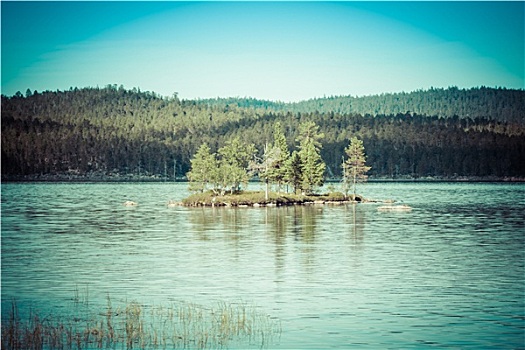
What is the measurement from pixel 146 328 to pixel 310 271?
19.6 m

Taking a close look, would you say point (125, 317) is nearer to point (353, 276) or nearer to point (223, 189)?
point (353, 276)

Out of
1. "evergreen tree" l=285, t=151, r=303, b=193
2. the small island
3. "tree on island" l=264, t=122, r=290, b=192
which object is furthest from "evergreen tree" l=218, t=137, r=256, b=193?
"evergreen tree" l=285, t=151, r=303, b=193

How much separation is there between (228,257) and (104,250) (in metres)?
12.4

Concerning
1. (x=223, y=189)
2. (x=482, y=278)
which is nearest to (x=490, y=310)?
(x=482, y=278)

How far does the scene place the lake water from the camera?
3456cm

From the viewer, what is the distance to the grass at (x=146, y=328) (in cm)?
3025

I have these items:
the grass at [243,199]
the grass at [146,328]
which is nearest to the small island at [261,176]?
the grass at [243,199]

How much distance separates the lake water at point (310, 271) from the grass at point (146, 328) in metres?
1.39

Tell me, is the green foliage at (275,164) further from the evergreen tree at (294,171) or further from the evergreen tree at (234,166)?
the evergreen tree at (234,166)

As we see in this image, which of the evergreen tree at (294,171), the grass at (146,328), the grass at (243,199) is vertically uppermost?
the evergreen tree at (294,171)

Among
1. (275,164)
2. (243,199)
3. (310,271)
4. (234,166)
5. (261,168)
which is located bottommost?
(310,271)

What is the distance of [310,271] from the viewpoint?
2004 inches

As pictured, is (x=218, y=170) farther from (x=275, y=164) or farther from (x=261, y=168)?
(x=275, y=164)

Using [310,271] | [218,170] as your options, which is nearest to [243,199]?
[218,170]
